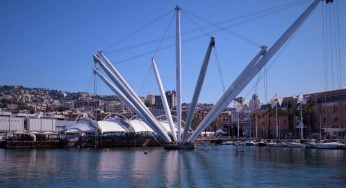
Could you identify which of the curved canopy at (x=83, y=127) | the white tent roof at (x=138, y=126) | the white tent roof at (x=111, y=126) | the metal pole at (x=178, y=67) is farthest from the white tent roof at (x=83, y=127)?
the metal pole at (x=178, y=67)

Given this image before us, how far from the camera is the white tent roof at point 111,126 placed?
112569 mm

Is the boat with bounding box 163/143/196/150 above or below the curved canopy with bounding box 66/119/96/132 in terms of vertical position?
below

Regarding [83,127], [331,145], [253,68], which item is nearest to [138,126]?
[83,127]

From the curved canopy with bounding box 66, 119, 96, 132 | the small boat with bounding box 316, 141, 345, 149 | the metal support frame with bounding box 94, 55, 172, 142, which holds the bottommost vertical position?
the small boat with bounding box 316, 141, 345, 149

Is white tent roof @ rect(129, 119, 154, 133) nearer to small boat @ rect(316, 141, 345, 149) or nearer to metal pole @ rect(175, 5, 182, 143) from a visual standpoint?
metal pole @ rect(175, 5, 182, 143)

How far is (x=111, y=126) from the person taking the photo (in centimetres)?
11456

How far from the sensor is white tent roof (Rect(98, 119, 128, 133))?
113 meters

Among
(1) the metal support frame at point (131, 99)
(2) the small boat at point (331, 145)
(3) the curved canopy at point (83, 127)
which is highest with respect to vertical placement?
(1) the metal support frame at point (131, 99)

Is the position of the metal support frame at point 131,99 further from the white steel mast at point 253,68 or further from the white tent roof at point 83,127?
the white tent roof at point 83,127

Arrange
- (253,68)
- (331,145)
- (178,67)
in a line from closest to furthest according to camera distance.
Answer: (253,68) → (331,145) → (178,67)

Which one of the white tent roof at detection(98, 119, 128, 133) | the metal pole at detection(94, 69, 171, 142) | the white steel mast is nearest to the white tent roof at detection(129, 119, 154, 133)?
the white tent roof at detection(98, 119, 128, 133)

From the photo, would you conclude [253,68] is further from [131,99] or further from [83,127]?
[83,127]

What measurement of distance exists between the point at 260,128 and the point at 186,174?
10850 cm

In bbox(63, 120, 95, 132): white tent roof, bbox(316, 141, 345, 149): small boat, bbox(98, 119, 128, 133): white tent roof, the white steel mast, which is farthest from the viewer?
bbox(63, 120, 95, 132): white tent roof
